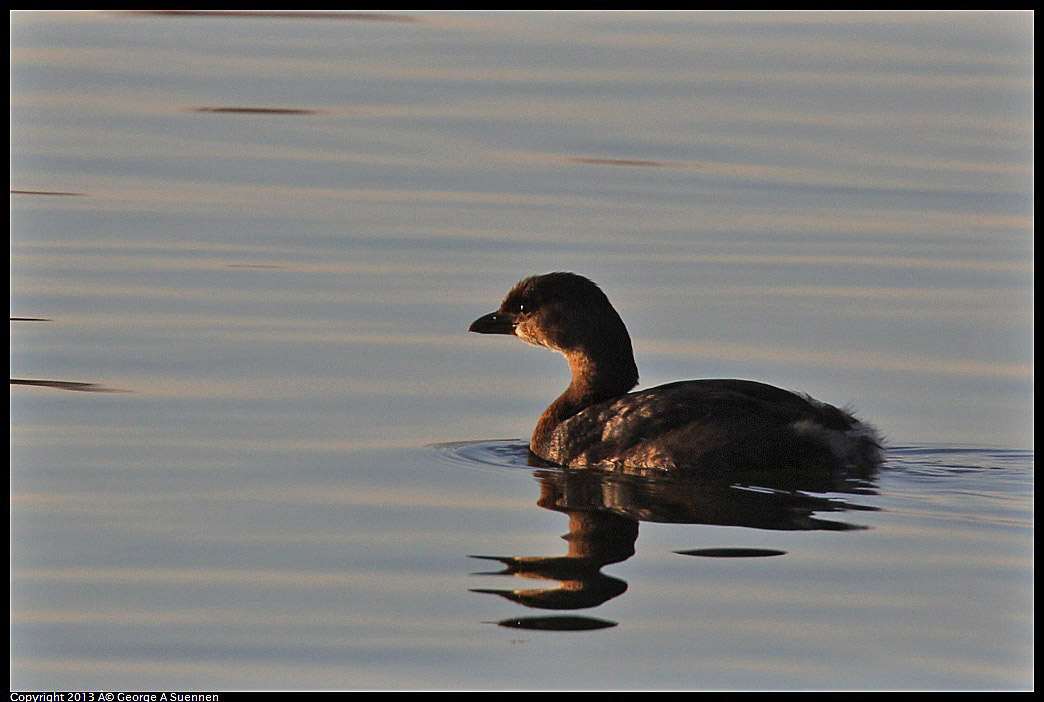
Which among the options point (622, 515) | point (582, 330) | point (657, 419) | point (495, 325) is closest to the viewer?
point (622, 515)

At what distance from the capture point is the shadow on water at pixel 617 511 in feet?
25.6

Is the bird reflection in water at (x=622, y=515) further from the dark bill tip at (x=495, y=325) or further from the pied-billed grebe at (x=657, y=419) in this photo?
the dark bill tip at (x=495, y=325)

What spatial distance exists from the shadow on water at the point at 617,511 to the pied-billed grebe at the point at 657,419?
0.10 metres

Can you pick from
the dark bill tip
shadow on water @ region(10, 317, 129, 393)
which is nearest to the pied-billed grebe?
the dark bill tip

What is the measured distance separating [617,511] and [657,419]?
996 mm

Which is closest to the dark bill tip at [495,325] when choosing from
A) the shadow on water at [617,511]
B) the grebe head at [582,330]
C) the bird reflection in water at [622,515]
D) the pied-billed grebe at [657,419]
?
the grebe head at [582,330]

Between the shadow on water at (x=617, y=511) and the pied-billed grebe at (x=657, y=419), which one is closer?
the shadow on water at (x=617, y=511)

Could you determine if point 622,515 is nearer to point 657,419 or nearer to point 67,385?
point 657,419

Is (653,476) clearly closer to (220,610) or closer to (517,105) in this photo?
(220,610)

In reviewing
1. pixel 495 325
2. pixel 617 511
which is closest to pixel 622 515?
pixel 617 511

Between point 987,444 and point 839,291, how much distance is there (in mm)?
3006

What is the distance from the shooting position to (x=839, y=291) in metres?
13.2

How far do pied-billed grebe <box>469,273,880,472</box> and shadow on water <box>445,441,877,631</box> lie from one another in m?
0.10

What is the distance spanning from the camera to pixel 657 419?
10.0 m
